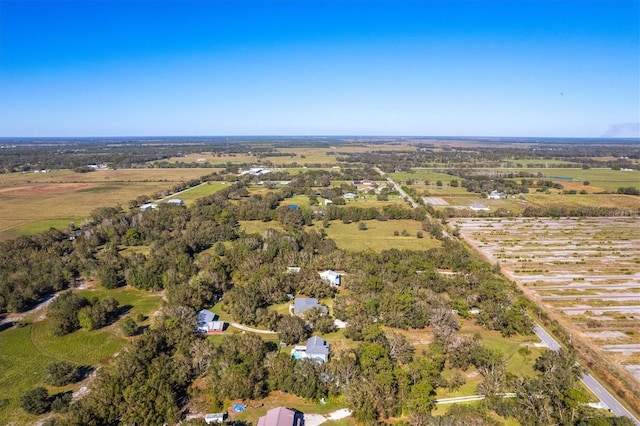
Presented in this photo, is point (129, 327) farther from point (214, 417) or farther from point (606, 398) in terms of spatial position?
point (606, 398)

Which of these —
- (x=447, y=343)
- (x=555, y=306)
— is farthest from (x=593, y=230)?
(x=447, y=343)

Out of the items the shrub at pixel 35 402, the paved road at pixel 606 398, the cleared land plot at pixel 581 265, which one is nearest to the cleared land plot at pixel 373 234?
the cleared land plot at pixel 581 265

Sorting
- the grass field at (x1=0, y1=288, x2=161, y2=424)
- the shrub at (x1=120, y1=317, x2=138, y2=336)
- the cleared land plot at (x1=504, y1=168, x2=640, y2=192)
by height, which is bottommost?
the grass field at (x1=0, y1=288, x2=161, y2=424)

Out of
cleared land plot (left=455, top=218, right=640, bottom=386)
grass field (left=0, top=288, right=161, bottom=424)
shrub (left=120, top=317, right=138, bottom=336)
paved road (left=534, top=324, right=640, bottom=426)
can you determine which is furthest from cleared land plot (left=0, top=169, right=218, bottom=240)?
paved road (left=534, top=324, right=640, bottom=426)

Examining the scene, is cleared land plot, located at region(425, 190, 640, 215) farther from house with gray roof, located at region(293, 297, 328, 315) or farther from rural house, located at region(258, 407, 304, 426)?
rural house, located at region(258, 407, 304, 426)

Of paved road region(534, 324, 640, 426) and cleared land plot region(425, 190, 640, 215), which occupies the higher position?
cleared land plot region(425, 190, 640, 215)
